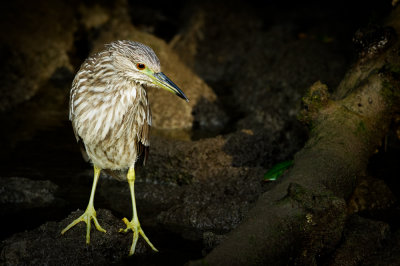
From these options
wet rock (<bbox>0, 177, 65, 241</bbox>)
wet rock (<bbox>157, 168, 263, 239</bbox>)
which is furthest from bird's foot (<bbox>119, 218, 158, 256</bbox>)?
wet rock (<bbox>0, 177, 65, 241</bbox>)

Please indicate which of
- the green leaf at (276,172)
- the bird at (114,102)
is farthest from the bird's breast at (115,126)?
the green leaf at (276,172)

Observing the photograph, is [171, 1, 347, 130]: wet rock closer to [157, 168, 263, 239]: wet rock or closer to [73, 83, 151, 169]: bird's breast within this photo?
[157, 168, 263, 239]: wet rock

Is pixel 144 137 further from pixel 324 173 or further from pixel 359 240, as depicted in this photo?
pixel 359 240

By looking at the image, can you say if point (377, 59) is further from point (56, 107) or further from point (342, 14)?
point (342, 14)

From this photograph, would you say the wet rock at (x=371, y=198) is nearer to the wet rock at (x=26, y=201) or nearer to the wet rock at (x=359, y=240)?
the wet rock at (x=359, y=240)

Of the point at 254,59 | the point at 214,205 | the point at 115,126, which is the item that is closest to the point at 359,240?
the point at 214,205

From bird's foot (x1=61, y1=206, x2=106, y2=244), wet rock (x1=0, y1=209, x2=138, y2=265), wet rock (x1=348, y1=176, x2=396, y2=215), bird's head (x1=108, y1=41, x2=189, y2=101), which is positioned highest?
bird's head (x1=108, y1=41, x2=189, y2=101)

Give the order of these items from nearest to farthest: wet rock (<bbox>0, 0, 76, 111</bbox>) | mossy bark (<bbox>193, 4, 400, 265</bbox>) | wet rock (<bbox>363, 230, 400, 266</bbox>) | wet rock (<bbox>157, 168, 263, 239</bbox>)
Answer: mossy bark (<bbox>193, 4, 400, 265</bbox>) < wet rock (<bbox>363, 230, 400, 266</bbox>) < wet rock (<bbox>157, 168, 263, 239</bbox>) < wet rock (<bbox>0, 0, 76, 111</bbox>)
